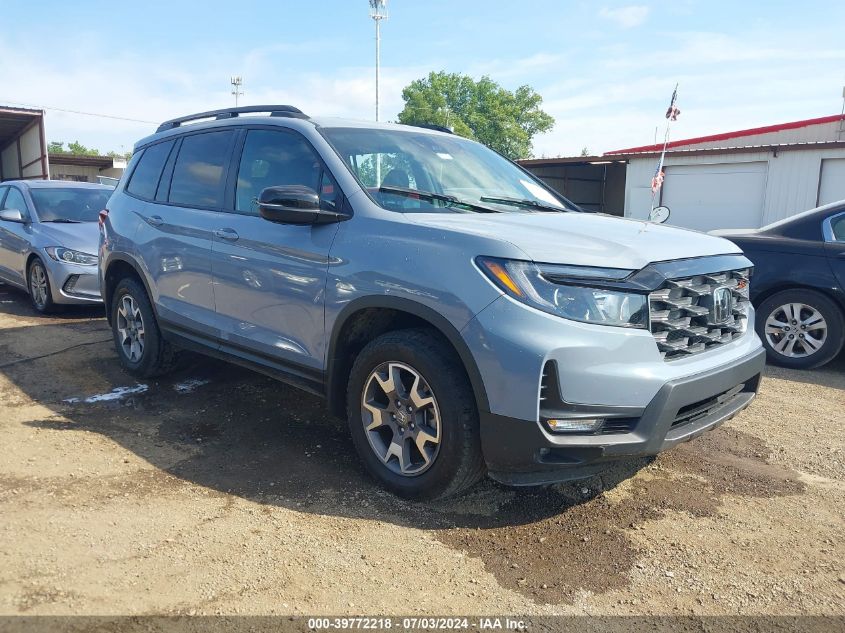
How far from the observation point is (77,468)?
12.0 feet

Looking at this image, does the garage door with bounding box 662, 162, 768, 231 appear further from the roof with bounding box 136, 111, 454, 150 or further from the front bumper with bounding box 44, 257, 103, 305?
the roof with bounding box 136, 111, 454, 150

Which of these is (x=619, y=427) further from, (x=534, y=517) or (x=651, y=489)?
(x=651, y=489)

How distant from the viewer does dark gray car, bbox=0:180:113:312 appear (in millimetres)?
7742

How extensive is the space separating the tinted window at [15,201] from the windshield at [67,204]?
17 cm

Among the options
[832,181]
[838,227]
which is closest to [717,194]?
[832,181]

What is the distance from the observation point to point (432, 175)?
389 cm

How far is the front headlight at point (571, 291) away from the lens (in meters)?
2.77

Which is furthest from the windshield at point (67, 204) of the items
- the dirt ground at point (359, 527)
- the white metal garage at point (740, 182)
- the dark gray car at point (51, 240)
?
the white metal garage at point (740, 182)

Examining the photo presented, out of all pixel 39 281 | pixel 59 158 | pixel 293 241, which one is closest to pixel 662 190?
pixel 39 281

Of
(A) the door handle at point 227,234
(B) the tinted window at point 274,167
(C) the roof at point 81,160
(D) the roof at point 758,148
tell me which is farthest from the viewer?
(C) the roof at point 81,160

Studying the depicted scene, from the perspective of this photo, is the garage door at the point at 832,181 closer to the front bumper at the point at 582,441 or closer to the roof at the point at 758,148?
the roof at the point at 758,148

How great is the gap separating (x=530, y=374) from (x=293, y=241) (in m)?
1.62

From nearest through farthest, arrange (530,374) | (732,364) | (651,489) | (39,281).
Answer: (530,374)
(732,364)
(651,489)
(39,281)

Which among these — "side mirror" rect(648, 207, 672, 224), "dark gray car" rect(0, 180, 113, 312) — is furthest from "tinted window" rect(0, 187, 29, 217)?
"side mirror" rect(648, 207, 672, 224)
